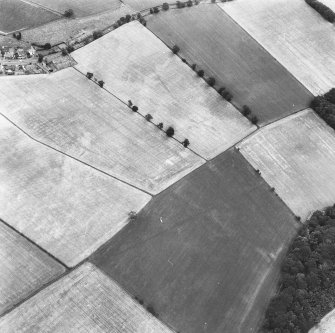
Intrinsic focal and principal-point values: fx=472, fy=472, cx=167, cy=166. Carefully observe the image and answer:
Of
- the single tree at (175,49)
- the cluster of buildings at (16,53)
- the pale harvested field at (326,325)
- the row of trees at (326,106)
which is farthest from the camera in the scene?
the single tree at (175,49)

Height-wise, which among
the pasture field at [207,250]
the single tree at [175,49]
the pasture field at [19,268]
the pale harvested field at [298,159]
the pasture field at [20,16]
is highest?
the pale harvested field at [298,159]

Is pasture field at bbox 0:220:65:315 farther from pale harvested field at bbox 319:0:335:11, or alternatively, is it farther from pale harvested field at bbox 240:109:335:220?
pale harvested field at bbox 319:0:335:11

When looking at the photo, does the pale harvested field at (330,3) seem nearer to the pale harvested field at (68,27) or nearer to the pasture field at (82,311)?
the pale harvested field at (68,27)

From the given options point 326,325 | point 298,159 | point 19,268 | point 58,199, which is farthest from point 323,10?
point 19,268

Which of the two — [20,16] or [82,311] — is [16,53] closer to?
[20,16]

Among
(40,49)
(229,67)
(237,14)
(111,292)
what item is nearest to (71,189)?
(111,292)

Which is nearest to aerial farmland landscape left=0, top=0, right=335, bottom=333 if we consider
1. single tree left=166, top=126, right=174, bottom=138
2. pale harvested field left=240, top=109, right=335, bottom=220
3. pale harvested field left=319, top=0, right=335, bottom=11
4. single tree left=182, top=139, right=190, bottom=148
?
single tree left=166, top=126, right=174, bottom=138

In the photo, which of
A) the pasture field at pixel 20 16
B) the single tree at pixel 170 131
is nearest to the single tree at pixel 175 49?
the single tree at pixel 170 131
